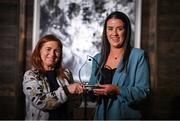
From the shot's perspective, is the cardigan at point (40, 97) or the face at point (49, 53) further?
the face at point (49, 53)

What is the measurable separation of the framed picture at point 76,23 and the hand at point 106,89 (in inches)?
65.9

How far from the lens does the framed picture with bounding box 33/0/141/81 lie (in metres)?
3.38

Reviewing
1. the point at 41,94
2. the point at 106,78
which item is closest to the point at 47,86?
the point at 41,94

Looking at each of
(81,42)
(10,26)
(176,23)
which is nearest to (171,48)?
(176,23)

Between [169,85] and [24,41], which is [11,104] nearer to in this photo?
[24,41]

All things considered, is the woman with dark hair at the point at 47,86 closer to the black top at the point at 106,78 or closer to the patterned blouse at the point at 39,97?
the patterned blouse at the point at 39,97

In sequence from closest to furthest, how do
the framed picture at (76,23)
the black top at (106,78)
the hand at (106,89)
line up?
1. the hand at (106,89)
2. the black top at (106,78)
3. the framed picture at (76,23)

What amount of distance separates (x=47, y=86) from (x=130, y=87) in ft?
1.59

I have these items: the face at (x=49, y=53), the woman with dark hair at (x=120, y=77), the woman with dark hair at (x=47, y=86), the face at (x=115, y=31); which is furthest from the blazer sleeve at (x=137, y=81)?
the face at (x=49, y=53)

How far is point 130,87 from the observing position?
1743 mm

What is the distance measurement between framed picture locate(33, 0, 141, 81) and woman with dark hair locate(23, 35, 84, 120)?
4.83ft

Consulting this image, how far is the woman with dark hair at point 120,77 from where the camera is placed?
1.73 meters

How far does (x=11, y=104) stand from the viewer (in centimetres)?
328

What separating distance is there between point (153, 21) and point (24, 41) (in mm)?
1446
